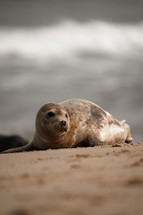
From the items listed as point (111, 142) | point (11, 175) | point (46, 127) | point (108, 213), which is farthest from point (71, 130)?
point (108, 213)

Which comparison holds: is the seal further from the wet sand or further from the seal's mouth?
the wet sand

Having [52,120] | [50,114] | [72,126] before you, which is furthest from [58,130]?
[72,126]

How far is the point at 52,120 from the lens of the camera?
291 inches

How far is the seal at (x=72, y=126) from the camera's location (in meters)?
7.52

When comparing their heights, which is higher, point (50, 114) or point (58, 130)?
point (50, 114)

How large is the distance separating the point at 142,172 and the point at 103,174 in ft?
1.05

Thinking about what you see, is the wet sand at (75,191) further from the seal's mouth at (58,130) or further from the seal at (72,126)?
the seal at (72,126)

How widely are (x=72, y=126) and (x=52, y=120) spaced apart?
0.81m

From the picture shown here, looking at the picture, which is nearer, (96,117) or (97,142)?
(97,142)

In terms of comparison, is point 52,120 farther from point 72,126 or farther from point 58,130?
point 72,126

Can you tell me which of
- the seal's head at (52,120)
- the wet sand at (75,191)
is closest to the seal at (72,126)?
the seal's head at (52,120)

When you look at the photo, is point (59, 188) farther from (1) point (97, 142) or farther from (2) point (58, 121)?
(1) point (97, 142)

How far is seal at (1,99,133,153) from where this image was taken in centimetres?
752

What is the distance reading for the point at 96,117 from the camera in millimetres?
8633
